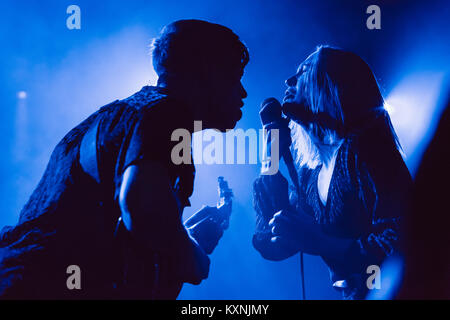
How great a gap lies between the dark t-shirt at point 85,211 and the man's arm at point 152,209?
1.1 inches

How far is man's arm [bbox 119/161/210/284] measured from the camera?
1.93 feet

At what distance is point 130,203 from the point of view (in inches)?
23.0

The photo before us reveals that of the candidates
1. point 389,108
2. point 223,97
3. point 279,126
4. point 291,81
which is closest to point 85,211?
point 223,97

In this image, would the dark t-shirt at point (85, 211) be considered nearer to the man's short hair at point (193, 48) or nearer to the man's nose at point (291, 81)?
the man's short hair at point (193, 48)

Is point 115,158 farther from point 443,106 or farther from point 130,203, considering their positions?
point 443,106

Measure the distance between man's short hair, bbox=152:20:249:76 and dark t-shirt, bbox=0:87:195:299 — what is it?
199 mm

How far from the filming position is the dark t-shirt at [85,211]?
0.61 metres

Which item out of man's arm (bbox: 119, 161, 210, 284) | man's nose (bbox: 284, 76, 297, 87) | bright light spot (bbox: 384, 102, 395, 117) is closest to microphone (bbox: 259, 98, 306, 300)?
man's nose (bbox: 284, 76, 297, 87)

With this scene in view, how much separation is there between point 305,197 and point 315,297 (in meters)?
0.37

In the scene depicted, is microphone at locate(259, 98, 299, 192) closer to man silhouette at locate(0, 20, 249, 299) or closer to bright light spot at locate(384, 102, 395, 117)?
bright light spot at locate(384, 102, 395, 117)

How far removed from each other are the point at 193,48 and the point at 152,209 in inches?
19.4

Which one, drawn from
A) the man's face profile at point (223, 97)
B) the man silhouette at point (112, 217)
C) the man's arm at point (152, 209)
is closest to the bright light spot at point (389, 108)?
the man's face profile at point (223, 97)

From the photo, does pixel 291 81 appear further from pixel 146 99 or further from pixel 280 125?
pixel 146 99
